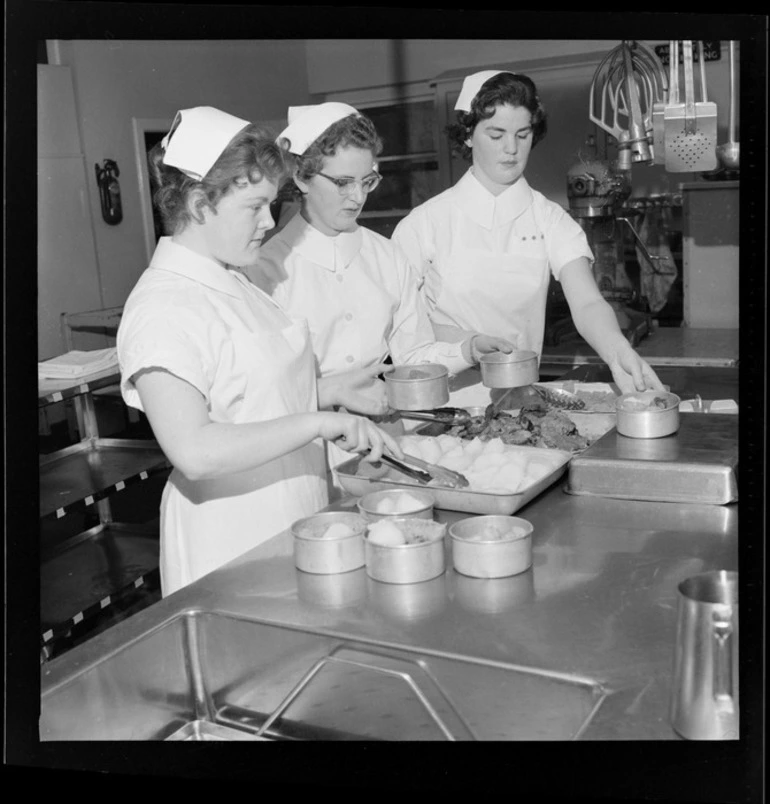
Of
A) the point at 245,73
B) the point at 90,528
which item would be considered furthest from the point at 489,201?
the point at 90,528

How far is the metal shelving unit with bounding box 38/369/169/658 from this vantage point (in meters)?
3.07

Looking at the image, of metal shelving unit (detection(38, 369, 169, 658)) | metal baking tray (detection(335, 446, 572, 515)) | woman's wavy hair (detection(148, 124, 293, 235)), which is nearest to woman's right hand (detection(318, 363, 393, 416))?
metal baking tray (detection(335, 446, 572, 515))

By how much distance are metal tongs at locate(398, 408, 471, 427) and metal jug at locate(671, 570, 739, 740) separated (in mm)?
886

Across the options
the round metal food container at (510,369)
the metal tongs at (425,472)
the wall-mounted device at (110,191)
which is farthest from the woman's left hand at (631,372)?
the wall-mounted device at (110,191)

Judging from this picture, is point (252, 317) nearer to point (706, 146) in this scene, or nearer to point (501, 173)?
point (501, 173)

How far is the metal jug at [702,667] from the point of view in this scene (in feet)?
4.36

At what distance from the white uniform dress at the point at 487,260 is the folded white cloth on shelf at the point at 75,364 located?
1187 mm

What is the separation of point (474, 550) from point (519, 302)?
42.9 inches

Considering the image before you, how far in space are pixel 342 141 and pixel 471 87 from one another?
305 millimetres

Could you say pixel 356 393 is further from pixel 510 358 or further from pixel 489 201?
pixel 489 201

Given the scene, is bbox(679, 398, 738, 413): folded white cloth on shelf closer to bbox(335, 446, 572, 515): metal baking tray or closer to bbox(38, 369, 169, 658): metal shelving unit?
bbox(335, 446, 572, 515): metal baking tray

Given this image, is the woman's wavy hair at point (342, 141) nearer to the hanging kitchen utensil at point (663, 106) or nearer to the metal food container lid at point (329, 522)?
the hanging kitchen utensil at point (663, 106)
